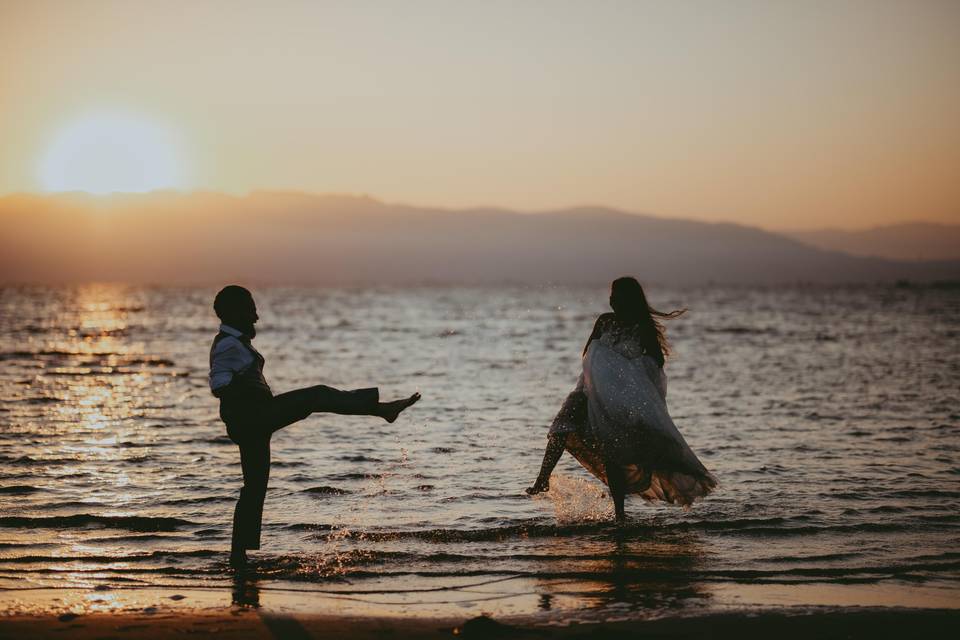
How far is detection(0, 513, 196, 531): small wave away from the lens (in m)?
9.37

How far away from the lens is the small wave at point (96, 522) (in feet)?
30.7

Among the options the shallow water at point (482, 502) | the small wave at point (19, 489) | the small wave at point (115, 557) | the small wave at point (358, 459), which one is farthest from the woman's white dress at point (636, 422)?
the small wave at point (19, 489)

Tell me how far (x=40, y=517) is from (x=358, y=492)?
337 centimetres

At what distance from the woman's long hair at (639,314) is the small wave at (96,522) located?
185 inches

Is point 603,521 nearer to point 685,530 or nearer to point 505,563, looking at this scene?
point 685,530

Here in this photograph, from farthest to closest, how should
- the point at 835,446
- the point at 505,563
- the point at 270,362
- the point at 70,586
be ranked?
1. the point at 270,362
2. the point at 835,446
3. the point at 505,563
4. the point at 70,586

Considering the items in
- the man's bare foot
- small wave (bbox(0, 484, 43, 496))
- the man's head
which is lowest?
small wave (bbox(0, 484, 43, 496))

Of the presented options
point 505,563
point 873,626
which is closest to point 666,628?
point 873,626

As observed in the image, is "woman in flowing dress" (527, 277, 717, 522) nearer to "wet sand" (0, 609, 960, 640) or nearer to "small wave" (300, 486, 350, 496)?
"small wave" (300, 486, 350, 496)

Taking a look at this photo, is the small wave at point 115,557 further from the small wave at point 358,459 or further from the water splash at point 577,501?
the small wave at point 358,459

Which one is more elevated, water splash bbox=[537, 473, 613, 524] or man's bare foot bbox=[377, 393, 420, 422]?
man's bare foot bbox=[377, 393, 420, 422]

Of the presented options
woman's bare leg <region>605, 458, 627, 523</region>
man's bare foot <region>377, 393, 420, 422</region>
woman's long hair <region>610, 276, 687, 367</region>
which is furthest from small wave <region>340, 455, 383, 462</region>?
man's bare foot <region>377, 393, 420, 422</region>

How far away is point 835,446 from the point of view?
14.4 metres

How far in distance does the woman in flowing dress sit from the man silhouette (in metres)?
2.46
